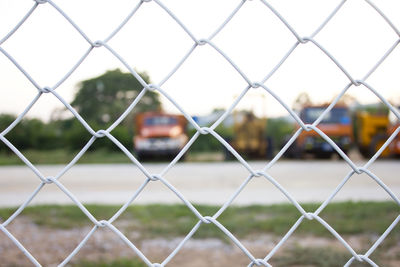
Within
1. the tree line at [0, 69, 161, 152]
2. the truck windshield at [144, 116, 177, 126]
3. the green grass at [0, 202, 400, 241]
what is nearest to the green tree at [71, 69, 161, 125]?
the tree line at [0, 69, 161, 152]

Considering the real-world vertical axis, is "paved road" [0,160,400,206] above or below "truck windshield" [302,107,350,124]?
below

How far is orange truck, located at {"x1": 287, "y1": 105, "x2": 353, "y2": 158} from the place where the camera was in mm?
9906

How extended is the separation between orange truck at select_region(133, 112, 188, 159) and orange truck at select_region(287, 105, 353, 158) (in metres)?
3.29

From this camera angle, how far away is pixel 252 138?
10.8m

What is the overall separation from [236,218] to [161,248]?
3.09 ft

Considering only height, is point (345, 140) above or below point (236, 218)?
above

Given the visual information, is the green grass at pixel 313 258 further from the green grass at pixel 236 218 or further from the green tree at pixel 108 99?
the green tree at pixel 108 99

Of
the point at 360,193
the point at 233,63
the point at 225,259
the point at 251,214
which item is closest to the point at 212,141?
the point at 360,193

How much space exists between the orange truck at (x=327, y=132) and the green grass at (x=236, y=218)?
6.27 metres

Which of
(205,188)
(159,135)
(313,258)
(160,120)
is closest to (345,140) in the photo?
(159,135)

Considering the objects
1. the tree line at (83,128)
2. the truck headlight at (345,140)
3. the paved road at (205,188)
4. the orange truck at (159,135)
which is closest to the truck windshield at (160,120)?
the orange truck at (159,135)

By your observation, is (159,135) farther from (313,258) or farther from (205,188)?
(313,258)

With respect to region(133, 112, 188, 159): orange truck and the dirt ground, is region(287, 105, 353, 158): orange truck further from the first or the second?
the dirt ground

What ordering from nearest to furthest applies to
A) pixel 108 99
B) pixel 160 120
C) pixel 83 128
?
pixel 160 120 < pixel 83 128 < pixel 108 99
